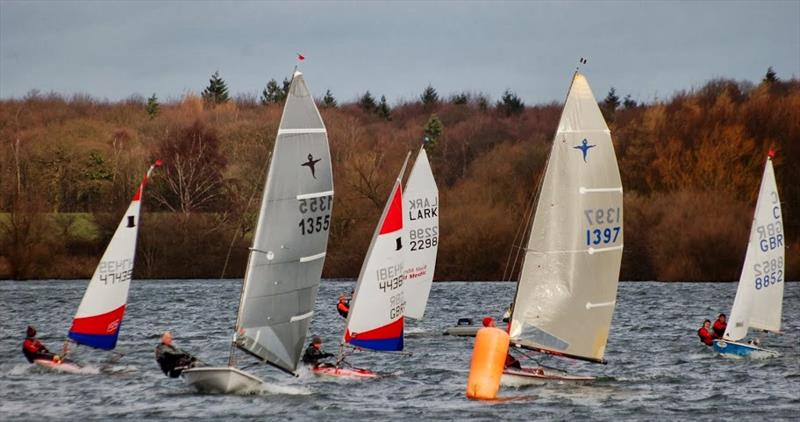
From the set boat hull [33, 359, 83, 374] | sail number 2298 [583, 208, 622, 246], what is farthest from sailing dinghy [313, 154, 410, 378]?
boat hull [33, 359, 83, 374]

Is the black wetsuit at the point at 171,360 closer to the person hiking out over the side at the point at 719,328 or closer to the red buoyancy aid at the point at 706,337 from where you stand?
the red buoyancy aid at the point at 706,337

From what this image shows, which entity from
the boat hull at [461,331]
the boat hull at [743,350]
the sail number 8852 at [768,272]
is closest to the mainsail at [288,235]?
the boat hull at [743,350]

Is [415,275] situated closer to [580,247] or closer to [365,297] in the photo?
[365,297]

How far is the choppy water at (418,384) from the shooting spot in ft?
93.5

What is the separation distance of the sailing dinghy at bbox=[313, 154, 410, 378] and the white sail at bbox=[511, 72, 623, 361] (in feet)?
13.2

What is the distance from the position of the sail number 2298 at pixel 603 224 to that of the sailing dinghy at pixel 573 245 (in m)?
0.02

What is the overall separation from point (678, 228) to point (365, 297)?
44828 mm

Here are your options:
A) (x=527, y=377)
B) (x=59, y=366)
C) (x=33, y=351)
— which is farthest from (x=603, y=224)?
(x=33, y=351)

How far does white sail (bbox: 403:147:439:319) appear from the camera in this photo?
42000 mm

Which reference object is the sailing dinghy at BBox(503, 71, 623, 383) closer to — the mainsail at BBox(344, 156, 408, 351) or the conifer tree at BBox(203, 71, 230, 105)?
the mainsail at BBox(344, 156, 408, 351)

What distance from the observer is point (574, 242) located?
29453mm

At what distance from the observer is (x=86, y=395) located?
1210 inches

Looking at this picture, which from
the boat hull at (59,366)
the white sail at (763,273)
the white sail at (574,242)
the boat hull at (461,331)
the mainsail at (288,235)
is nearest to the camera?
the mainsail at (288,235)

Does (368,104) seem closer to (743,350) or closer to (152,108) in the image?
(152,108)
